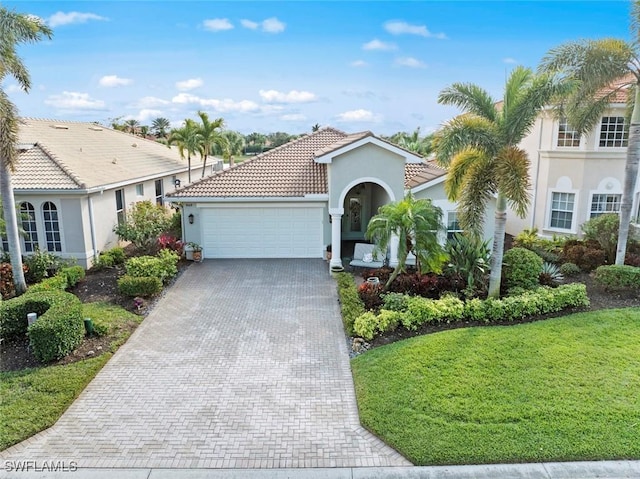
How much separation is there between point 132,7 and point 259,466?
15.6m

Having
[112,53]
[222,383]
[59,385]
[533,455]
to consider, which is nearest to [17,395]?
[59,385]

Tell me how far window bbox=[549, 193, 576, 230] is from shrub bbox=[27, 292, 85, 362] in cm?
1944

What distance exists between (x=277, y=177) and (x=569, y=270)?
39.9 feet

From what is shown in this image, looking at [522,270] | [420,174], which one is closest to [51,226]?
[420,174]

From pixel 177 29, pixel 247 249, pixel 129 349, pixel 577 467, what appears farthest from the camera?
pixel 247 249

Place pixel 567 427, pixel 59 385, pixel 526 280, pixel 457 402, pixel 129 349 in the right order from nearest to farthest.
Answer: pixel 567 427 → pixel 457 402 → pixel 59 385 → pixel 129 349 → pixel 526 280

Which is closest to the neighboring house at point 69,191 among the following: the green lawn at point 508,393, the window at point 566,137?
the green lawn at point 508,393

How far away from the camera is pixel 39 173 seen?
17.6 m

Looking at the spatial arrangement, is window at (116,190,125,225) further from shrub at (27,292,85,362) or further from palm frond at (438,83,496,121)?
palm frond at (438,83,496,121)

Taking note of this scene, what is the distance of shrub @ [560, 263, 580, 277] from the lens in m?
15.9

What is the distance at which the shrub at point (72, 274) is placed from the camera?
50.5 ft

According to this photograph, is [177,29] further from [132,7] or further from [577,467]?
[577,467]

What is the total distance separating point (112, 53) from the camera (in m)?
20.1

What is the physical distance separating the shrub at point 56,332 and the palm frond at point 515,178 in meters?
11.5
